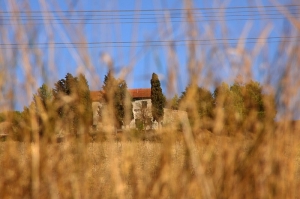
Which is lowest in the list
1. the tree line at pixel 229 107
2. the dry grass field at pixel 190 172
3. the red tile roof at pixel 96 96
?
the dry grass field at pixel 190 172

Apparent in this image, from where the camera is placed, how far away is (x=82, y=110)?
3.27 feet

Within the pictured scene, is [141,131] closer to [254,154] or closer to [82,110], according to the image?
[82,110]

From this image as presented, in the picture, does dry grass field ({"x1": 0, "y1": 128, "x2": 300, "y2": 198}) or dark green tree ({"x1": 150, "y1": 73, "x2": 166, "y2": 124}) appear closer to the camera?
dry grass field ({"x1": 0, "y1": 128, "x2": 300, "y2": 198})

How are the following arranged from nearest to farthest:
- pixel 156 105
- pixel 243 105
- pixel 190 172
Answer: pixel 190 172 → pixel 243 105 → pixel 156 105

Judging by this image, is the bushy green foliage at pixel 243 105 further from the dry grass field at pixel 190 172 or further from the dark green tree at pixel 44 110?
the dark green tree at pixel 44 110

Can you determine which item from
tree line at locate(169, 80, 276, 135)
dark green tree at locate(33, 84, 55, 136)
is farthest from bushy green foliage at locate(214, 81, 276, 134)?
dark green tree at locate(33, 84, 55, 136)

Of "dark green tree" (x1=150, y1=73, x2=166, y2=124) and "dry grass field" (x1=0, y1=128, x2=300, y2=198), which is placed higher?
"dark green tree" (x1=150, y1=73, x2=166, y2=124)

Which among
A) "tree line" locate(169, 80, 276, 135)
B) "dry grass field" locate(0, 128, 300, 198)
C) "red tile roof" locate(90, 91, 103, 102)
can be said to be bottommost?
"dry grass field" locate(0, 128, 300, 198)

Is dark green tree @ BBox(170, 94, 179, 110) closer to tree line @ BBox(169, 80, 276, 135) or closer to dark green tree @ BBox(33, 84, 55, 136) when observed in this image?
tree line @ BBox(169, 80, 276, 135)

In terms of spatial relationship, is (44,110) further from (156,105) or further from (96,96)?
(156,105)

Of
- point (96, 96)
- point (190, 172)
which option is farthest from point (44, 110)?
point (190, 172)

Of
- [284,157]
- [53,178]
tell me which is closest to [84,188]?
[53,178]

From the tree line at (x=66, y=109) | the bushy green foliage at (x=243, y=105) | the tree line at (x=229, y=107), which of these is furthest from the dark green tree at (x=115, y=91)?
the bushy green foliage at (x=243, y=105)

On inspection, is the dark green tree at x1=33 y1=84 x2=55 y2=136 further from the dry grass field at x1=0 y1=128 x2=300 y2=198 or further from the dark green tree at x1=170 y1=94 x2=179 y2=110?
the dark green tree at x1=170 y1=94 x2=179 y2=110
